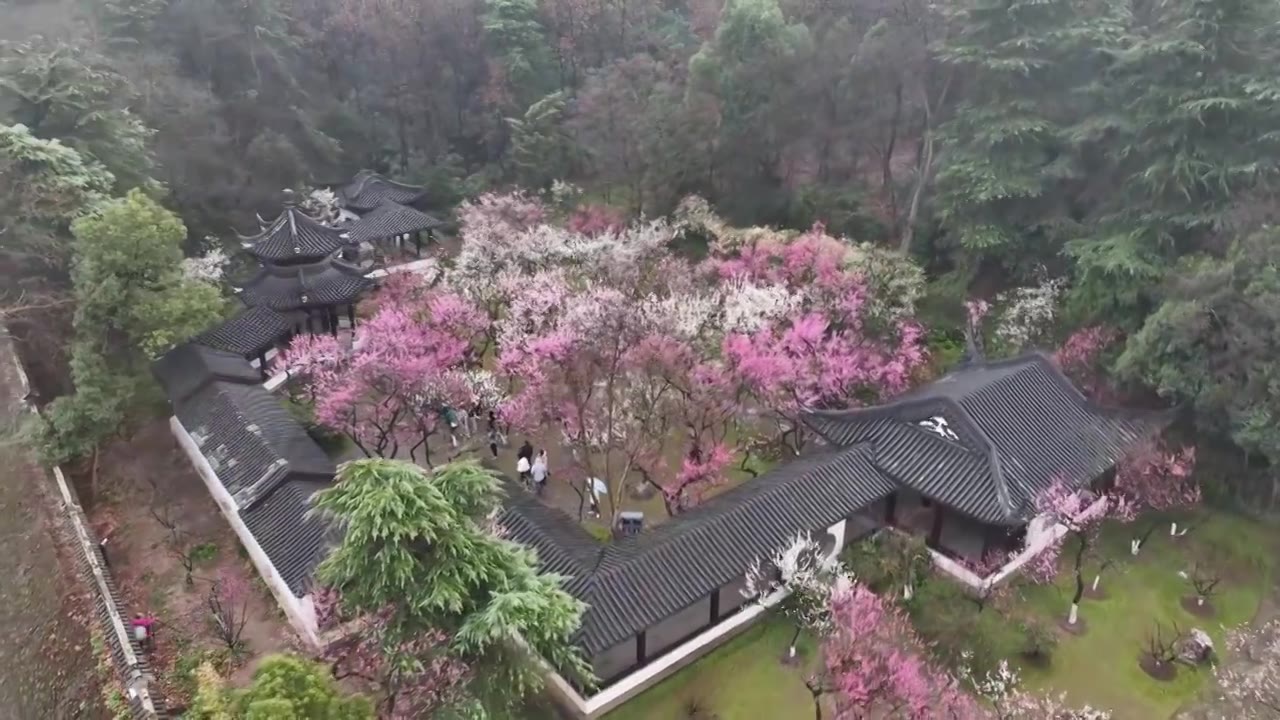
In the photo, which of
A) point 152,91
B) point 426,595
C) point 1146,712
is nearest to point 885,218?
point 1146,712

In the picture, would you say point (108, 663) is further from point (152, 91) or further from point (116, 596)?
point (152, 91)

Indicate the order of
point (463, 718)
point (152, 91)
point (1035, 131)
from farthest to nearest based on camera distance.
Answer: point (152, 91), point (1035, 131), point (463, 718)

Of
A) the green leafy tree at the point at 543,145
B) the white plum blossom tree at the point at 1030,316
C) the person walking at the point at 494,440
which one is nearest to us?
the person walking at the point at 494,440

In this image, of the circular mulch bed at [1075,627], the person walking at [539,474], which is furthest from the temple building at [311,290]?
the circular mulch bed at [1075,627]

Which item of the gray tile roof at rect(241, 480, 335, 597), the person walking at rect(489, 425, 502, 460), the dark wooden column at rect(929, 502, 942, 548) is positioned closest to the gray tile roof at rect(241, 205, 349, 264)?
the person walking at rect(489, 425, 502, 460)

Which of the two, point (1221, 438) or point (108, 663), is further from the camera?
point (1221, 438)

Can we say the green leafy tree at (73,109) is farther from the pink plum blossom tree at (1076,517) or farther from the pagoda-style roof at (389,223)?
the pink plum blossom tree at (1076,517)

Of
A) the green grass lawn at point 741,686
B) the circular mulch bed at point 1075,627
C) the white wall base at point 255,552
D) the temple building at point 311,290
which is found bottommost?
the white wall base at point 255,552

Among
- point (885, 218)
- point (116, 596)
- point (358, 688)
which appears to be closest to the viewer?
point (358, 688)
